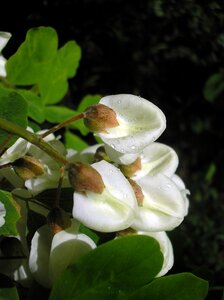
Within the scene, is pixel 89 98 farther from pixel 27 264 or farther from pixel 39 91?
pixel 27 264

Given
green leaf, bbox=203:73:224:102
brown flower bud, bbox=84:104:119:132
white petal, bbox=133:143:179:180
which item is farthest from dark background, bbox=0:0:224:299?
brown flower bud, bbox=84:104:119:132

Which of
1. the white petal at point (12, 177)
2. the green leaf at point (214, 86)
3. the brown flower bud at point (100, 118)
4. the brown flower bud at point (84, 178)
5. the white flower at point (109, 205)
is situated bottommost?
the green leaf at point (214, 86)

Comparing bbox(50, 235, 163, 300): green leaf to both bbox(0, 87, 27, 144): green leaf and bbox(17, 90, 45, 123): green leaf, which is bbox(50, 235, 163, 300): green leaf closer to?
bbox(0, 87, 27, 144): green leaf

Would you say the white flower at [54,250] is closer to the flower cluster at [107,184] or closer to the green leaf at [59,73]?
the flower cluster at [107,184]

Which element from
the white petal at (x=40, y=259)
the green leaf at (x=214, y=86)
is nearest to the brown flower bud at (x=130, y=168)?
the white petal at (x=40, y=259)

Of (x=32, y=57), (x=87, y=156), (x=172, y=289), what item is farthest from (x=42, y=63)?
(x=172, y=289)

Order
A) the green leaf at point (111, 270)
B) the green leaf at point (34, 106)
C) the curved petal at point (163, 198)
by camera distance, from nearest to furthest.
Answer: the green leaf at point (111, 270) < the curved petal at point (163, 198) < the green leaf at point (34, 106)

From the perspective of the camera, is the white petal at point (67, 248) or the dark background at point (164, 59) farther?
the dark background at point (164, 59)
